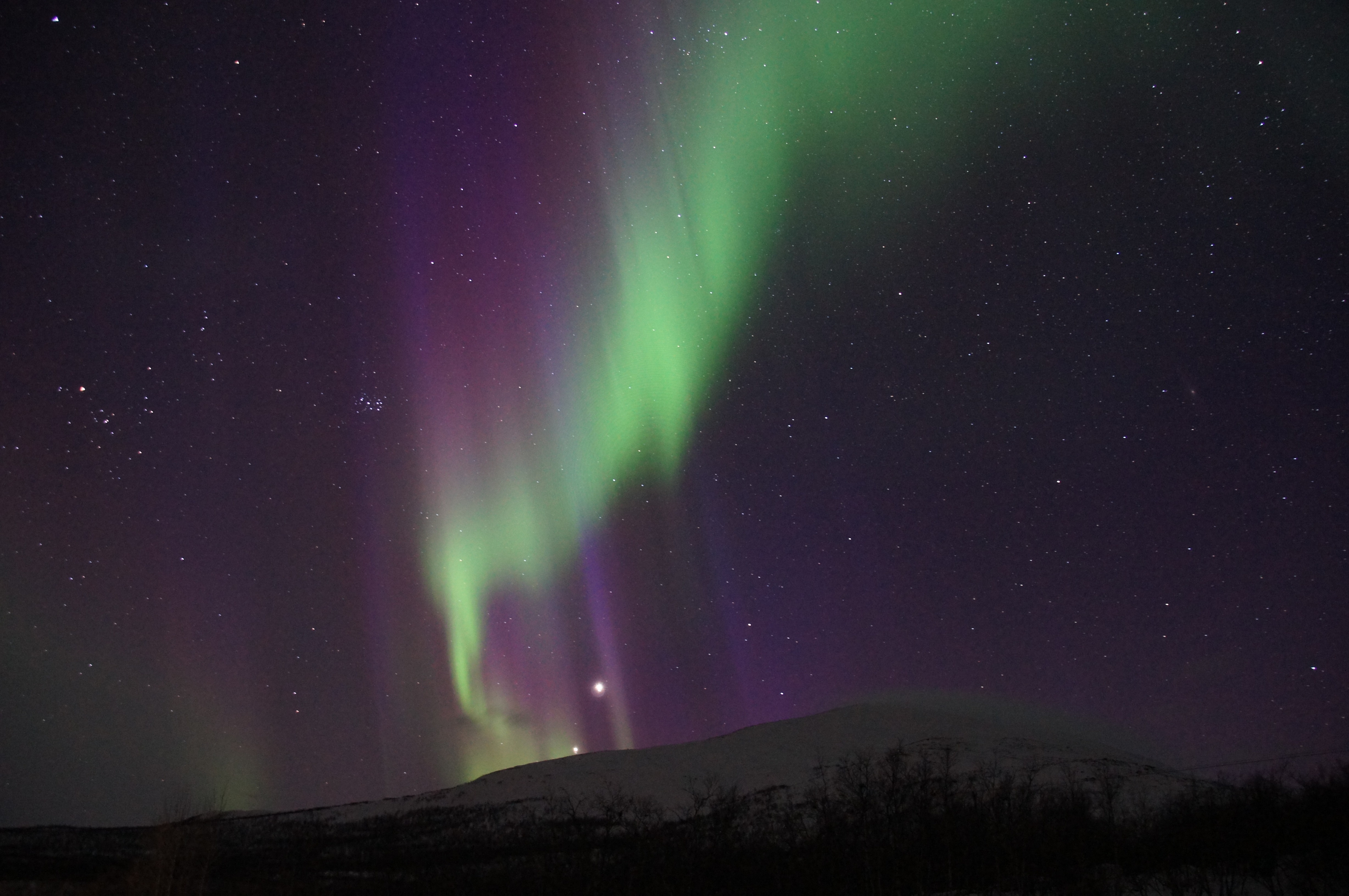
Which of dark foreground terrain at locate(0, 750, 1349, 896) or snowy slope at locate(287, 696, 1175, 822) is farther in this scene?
snowy slope at locate(287, 696, 1175, 822)

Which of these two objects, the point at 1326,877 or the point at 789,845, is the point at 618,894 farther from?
the point at 1326,877

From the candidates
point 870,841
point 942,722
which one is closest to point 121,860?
point 870,841

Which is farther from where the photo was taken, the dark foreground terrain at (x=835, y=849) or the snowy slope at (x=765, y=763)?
the snowy slope at (x=765, y=763)

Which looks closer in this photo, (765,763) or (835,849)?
(835,849)

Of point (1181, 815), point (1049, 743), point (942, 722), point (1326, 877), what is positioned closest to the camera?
point (1326, 877)

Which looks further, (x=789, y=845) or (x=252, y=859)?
(x=252, y=859)

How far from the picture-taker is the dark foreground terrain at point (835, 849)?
35469mm

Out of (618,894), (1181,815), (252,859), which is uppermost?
(252,859)

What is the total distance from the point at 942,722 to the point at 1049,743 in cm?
2708

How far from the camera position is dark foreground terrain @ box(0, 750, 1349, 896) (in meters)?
35.5

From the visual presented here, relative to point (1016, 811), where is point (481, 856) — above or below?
above

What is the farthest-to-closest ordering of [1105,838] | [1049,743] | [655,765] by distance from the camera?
[655,765] < [1049,743] < [1105,838]

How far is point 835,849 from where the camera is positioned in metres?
49.2

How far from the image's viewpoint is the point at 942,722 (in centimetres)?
12950
